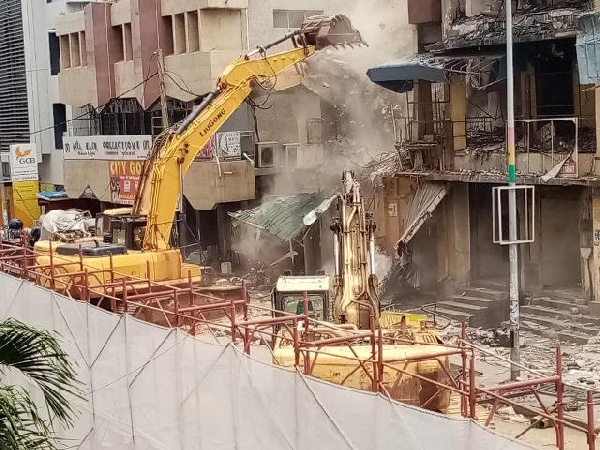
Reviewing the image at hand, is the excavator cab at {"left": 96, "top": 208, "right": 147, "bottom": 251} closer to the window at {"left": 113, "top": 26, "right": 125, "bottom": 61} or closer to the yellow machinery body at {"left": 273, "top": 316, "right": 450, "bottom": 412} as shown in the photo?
the yellow machinery body at {"left": 273, "top": 316, "right": 450, "bottom": 412}

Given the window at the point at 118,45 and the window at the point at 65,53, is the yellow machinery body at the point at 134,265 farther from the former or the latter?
the window at the point at 65,53

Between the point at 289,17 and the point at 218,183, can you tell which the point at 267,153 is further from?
the point at 289,17

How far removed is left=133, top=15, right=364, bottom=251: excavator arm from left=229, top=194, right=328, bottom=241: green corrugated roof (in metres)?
5.24

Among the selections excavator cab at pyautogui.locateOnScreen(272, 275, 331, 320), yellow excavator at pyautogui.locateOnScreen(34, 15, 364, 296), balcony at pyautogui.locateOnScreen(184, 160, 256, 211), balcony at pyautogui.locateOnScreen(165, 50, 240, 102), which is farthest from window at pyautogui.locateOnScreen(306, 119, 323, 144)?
excavator cab at pyautogui.locateOnScreen(272, 275, 331, 320)

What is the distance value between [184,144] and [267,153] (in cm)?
1100

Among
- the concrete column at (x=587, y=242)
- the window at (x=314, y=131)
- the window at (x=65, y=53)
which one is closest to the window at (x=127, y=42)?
the window at (x=65, y=53)

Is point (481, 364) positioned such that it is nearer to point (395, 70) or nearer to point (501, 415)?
point (501, 415)

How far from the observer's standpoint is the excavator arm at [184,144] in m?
22.7

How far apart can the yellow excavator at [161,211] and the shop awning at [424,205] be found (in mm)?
5321

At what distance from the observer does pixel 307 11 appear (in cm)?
3650

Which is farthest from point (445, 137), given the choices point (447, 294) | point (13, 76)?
point (13, 76)

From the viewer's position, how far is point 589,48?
73.3ft

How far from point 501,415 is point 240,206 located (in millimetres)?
18726

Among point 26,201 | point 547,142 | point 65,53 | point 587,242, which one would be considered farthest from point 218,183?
point 26,201
